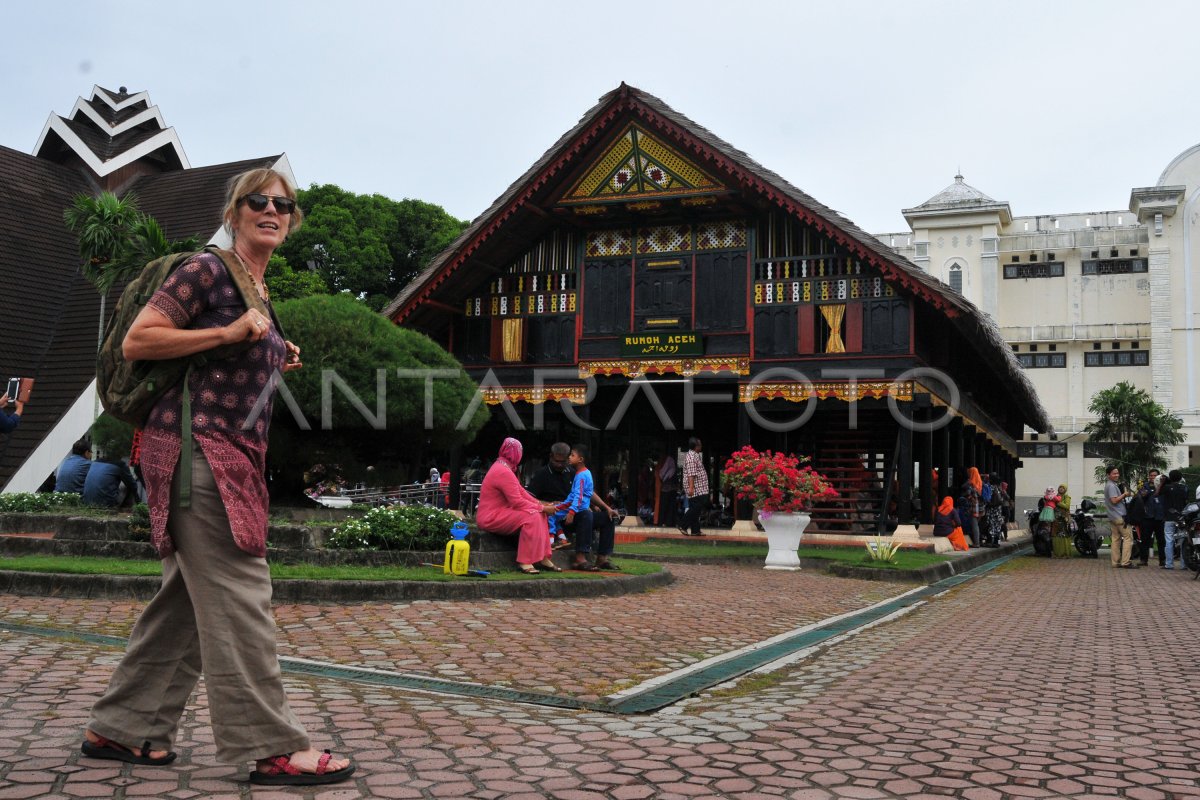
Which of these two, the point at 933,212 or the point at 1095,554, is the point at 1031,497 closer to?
the point at 933,212

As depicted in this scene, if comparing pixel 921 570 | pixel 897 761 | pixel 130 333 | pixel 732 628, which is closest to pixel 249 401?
pixel 130 333

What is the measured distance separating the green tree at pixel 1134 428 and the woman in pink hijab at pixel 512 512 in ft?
161

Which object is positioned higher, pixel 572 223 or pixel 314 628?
pixel 572 223

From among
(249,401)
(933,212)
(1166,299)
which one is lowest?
(249,401)

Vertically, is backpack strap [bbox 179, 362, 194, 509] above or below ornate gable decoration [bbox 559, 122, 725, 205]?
below

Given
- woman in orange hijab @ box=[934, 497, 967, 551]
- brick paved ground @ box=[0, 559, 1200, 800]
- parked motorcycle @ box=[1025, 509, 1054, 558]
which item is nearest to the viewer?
brick paved ground @ box=[0, 559, 1200, 800]

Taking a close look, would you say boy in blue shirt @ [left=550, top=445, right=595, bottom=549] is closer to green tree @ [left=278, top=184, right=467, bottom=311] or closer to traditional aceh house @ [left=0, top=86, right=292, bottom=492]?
traditional aceh house @ [left=0, top=86, right=292, bottom=492]

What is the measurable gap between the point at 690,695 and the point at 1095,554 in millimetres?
21227

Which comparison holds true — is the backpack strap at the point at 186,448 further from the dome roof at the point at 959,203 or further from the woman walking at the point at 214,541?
the dome roof at the point at 959,203

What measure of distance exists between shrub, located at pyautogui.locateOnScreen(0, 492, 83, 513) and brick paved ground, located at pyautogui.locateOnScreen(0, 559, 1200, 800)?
258 inches

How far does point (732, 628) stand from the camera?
8.39 metres

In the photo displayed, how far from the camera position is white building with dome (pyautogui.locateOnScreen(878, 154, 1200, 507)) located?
185 feet

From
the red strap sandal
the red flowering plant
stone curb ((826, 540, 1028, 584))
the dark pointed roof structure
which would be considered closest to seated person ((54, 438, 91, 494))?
the dark pointed roof structure

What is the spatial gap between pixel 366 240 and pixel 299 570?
33.3 meters
